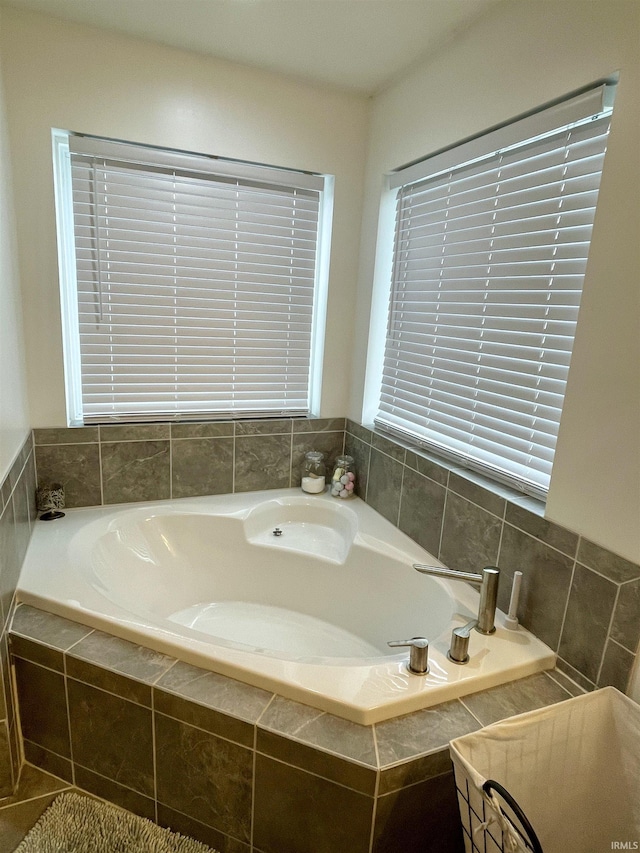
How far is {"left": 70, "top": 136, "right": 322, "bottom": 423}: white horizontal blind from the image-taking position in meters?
2.08

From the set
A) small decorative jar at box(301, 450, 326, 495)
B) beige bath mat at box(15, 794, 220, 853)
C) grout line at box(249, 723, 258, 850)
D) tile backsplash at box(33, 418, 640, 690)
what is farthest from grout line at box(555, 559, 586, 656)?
small decorative jar at box(301, 450, 326, 495)

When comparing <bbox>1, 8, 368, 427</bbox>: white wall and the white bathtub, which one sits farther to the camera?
<bbox>1, 8, 368, 427</bbox>: white wall

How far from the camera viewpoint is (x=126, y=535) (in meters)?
2.16

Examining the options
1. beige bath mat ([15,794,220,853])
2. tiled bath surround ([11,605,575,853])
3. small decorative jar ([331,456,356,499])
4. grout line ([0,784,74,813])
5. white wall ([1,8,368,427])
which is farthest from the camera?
small decorative jar ([331,456,356,499])

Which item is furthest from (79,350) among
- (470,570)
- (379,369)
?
(470,570)

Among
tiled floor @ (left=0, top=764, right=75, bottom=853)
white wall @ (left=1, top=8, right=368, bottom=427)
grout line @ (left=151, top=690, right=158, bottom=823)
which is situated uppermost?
white wall @ (left=1, top=8, right=368, bottom=427)

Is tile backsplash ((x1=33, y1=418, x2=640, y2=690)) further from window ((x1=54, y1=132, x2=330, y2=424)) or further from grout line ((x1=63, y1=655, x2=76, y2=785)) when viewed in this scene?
grout line ((x1=63, y1=655, x2=76, y2=785))

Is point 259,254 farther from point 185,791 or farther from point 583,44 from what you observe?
point 185,791

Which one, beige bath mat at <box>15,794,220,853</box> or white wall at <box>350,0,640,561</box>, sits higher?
white wall at <box>350,0,640,561</box>

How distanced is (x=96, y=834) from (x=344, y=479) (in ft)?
5.29

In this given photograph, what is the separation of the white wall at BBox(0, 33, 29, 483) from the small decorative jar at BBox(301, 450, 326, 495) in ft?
4.16

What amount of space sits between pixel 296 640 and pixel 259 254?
1753 millimetres

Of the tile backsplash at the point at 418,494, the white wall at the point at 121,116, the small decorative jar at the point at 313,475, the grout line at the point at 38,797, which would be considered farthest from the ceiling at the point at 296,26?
the grout line at the point at 38,797

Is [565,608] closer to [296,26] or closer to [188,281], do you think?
[188,281]
